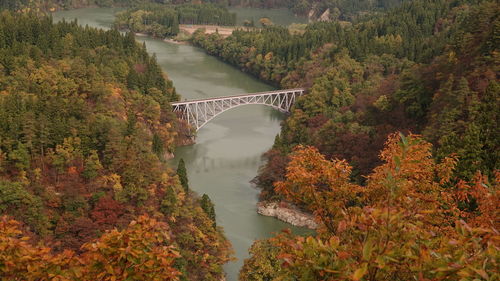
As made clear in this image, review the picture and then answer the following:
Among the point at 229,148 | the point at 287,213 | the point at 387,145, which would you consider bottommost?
the point at 229,148

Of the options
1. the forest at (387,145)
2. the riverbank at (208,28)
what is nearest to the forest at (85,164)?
the forest at (387,145)

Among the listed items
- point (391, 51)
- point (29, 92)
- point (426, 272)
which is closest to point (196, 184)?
point (29, 92)

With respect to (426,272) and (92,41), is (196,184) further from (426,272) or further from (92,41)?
(426,272)

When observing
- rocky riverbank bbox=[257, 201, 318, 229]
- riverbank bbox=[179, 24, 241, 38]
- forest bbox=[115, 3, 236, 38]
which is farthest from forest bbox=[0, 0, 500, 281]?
forest bbox=[115, 3, 236, 38]

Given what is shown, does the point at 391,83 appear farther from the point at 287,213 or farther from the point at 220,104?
the point at 287,213

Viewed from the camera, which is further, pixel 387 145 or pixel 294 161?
pixel 387 145

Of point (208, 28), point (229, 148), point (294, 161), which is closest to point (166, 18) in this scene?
A: point (208, 28)

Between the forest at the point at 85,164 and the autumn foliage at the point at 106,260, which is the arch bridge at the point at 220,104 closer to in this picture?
the forest at the point at 85,164

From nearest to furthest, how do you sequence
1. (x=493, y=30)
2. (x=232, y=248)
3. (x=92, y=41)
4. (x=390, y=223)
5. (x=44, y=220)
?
(x=390, y=223) < (x=44, y=220) < (x=232, y=248) < (x=493, y=30) < (x=92, y=41)
